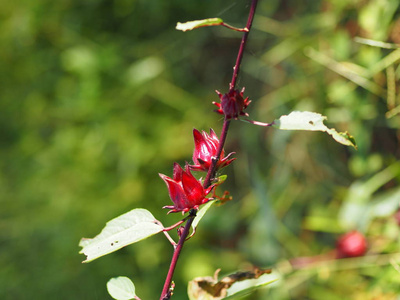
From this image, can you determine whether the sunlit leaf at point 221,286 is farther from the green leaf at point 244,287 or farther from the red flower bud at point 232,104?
the red flower bud at point 232,104

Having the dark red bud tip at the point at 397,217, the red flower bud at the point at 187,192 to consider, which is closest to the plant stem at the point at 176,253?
the red flower bud at the point at 187,192

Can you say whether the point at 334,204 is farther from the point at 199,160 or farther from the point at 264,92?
the point at 199,160

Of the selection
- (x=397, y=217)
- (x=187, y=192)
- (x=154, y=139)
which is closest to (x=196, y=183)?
(x=187, y=192)

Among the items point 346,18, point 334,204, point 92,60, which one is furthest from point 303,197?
point 92,60

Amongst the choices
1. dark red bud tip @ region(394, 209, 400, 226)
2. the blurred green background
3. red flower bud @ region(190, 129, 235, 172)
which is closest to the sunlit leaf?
red flower bud @ region(190, 129, 235, 172)

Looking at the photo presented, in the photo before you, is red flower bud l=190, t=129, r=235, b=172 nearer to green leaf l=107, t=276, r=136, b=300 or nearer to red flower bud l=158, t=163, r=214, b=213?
red flower bud l=158, t=163, r=214, b=213
